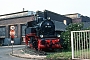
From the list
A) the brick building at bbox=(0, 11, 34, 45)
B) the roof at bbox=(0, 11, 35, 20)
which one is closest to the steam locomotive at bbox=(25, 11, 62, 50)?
the brick building at bbox=(0, 11, 34, 45)

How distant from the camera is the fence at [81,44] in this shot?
41.6ft

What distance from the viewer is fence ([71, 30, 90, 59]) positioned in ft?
41.6

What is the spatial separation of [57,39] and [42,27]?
2.17 metres

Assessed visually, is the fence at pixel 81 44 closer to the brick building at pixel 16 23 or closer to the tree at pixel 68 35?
the tree at pixel 68 35

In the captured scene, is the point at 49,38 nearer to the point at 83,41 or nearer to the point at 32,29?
the point at 32,29

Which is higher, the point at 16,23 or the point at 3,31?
the point at 16,23

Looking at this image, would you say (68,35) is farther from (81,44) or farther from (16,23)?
(16,23)

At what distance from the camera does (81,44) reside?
13.6 meters

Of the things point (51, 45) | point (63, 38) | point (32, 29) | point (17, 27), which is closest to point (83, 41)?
point (51, 45)

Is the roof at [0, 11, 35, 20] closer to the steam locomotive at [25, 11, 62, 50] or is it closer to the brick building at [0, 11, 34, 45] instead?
the brick building at [0, 11, 34, 45]

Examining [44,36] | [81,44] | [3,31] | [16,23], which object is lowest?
[3,31]

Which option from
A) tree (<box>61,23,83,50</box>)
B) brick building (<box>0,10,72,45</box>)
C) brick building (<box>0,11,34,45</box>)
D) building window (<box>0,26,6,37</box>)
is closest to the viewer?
tree (<box>61,23,83,50</box>)

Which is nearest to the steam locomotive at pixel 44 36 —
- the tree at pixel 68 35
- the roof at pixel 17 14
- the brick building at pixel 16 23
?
the tree at pixel 68 35

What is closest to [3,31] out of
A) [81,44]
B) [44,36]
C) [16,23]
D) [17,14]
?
[16,23]
